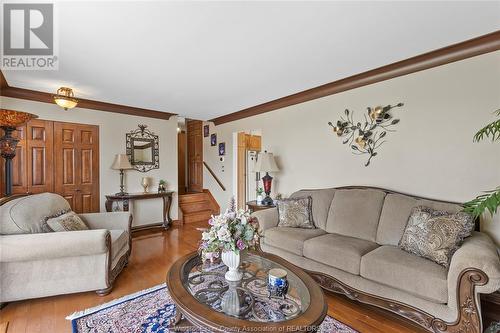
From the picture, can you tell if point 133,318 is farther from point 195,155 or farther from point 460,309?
point 195,155

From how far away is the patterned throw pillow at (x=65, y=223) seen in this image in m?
2.44

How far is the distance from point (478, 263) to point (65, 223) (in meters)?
3.50

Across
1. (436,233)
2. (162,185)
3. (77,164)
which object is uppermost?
(77,164)

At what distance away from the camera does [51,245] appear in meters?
2.15

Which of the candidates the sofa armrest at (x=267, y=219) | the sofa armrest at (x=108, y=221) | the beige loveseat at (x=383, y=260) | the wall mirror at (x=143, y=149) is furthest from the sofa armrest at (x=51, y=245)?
the wall mirror at (x=143, y=149)

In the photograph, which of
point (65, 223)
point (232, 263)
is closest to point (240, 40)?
point (232, 263)

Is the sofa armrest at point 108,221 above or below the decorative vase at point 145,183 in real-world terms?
below

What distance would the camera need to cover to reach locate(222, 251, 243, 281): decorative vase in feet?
5.64

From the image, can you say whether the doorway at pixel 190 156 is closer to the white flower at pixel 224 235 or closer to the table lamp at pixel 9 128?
the table lamp at pixel 9 128

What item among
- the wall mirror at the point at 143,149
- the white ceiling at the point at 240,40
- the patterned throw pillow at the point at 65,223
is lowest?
the patterned throw pillow at the point at 65,223

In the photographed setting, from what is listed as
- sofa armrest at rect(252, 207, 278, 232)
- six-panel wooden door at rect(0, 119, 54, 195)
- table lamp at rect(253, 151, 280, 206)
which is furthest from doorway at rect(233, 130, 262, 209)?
six-panel wooden door at rect(0, 119, 54, 195)

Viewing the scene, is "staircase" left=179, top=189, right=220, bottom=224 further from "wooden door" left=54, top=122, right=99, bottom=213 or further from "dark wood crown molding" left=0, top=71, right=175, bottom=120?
"dark wood crown molding" left=0, top=71, right=175, bottom=120

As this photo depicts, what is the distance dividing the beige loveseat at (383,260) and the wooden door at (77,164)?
3.04 meters

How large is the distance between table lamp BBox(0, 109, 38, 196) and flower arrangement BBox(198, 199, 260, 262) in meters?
2.70
